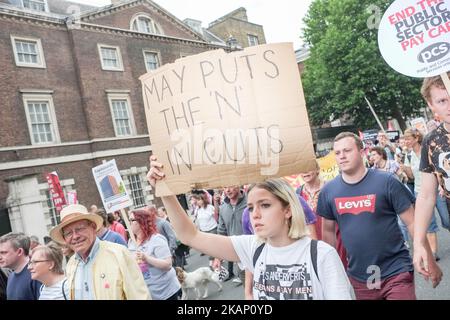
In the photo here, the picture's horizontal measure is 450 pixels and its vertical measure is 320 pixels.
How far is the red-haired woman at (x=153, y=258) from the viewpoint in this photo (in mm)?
3930

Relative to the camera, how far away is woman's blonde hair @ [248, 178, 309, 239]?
1986 millimetres

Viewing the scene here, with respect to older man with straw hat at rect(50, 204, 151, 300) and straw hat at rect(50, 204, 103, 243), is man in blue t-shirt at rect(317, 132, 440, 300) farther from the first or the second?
→ straw hat at rect(50, 204, 103, 243)

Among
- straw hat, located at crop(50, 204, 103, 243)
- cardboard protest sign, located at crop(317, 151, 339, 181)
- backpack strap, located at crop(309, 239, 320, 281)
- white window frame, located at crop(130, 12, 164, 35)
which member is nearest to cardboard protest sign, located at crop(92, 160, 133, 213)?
straw hat, located at crop(50, 204, 103, 243)

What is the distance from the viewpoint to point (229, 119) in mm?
2074

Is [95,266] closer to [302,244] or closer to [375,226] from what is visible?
[302,244]

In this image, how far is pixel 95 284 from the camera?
2.66 meters

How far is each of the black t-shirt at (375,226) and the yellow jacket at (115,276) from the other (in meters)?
1.47

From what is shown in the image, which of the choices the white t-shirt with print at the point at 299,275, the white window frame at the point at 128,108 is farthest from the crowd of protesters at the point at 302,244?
the white window frame at the point at 128,108

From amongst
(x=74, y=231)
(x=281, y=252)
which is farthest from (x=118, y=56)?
(x=281, y=252)

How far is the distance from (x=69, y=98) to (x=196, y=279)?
15327 mm

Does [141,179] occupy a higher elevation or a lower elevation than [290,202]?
higher

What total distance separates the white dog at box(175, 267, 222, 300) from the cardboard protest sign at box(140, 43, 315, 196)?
4504 mm
